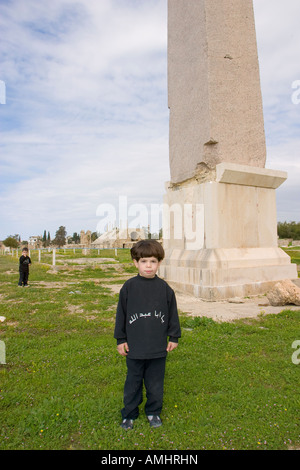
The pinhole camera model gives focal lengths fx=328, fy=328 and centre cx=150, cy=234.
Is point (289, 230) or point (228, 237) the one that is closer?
point (228, 237)

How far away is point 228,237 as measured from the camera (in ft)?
23.8

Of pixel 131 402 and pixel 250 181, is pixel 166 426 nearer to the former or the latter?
pixel 131 402

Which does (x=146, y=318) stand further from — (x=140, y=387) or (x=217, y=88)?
(x=217, y=88)

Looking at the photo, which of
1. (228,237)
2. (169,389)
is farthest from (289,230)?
(169,389)

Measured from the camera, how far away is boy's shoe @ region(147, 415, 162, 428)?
2344 millimetres

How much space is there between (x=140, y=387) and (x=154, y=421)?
0.81 feet

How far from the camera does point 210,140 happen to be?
7.11 m

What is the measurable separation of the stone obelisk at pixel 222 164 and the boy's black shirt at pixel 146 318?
4.35m

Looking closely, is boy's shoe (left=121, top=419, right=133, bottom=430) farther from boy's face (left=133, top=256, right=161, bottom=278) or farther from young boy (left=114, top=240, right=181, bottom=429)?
boy's face (left=133, top=256, right=161, bottom=278)

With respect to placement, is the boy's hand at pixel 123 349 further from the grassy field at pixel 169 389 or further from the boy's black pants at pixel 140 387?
the grassy field at pixel 169 389

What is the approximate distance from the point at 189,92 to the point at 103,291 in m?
5.42

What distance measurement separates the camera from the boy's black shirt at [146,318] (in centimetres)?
240

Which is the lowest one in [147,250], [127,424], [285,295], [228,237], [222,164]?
[127,424]
